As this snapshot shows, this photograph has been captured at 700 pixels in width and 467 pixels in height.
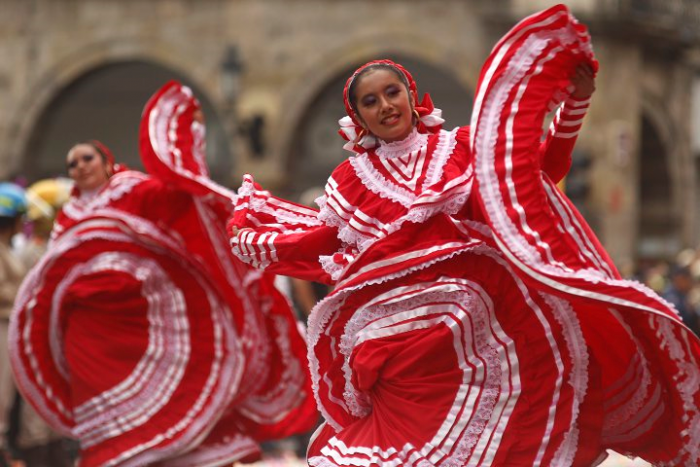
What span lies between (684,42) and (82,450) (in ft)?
48.4

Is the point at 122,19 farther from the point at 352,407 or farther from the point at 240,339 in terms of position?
the point at 352,407

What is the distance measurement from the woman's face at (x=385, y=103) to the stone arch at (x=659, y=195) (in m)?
16.2

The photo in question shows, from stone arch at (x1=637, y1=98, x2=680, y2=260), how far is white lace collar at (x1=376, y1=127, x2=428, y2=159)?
16.2m

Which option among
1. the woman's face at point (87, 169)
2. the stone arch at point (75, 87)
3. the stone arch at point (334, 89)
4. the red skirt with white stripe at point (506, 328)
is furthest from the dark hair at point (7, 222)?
the stone arch at point (75, 87)

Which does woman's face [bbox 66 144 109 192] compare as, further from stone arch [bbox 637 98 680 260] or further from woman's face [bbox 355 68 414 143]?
stone arch [bbox 637 98 680 260]

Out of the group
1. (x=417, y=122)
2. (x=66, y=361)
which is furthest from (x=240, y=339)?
(x=417, y=122)

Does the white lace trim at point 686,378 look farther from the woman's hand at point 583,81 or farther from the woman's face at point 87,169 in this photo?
the woman's face at point 87,169

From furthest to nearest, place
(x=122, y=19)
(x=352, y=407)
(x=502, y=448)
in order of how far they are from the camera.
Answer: (x=122, y=19)
(x=352, y=407)
(x=502, y=448)

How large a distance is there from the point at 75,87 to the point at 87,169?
1326cm

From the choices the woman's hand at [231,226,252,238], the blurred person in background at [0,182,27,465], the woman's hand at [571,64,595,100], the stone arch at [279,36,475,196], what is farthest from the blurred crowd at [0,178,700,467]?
the stone arch at [279,36,475,196]

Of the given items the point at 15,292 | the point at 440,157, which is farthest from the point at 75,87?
the point at 440,157

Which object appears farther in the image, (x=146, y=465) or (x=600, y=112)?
(x=600, y=112)

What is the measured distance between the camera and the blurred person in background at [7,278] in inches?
310

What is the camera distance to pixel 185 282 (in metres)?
6.64
